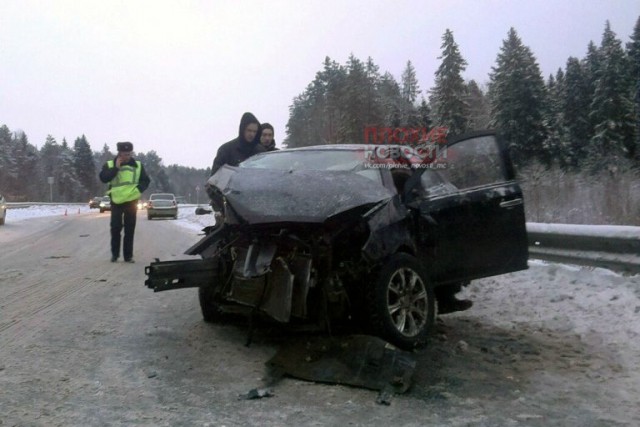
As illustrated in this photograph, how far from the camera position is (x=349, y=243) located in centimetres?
393

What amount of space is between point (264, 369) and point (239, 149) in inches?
150

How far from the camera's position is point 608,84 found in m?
47.3

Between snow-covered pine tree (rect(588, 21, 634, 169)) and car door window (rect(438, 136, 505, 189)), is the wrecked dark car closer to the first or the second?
car door window (rect(438, 136, 505, 189))

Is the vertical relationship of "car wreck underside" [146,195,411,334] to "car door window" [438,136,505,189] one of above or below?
below

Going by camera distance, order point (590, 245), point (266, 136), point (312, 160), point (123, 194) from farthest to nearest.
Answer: point (123, 194), point (266, 136), point (590, 245), point (312, 160)

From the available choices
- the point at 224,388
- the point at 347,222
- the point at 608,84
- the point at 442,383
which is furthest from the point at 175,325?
the point at 608,84

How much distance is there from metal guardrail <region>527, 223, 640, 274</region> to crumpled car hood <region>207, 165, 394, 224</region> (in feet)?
9.34

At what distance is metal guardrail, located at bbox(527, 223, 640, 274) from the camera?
5516mm

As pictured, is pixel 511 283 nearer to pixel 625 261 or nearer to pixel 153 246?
pixel 625 261

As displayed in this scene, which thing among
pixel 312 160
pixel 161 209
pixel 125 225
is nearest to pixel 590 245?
pixel 312 160

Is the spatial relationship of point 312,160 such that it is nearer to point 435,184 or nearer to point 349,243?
point 435,184

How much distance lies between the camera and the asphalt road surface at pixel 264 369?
3008 mm

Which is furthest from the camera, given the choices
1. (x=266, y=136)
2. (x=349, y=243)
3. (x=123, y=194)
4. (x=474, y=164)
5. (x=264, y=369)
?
(x=123, y=194)

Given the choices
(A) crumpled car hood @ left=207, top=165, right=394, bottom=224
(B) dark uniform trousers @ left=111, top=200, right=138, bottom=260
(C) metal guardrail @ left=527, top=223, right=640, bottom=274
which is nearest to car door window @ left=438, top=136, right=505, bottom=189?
(A) crumpled car hood @ left=207, top=165, right=394, bottom=224
